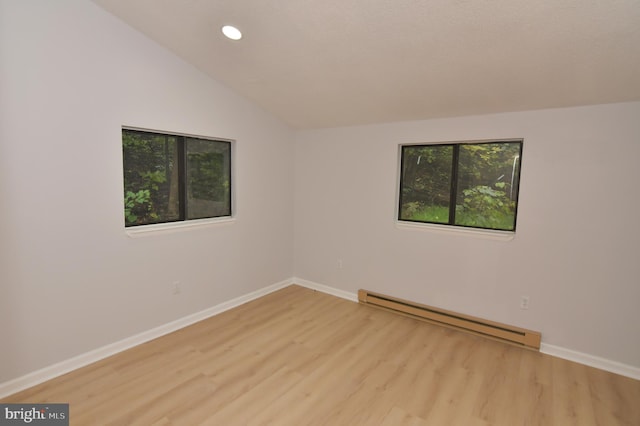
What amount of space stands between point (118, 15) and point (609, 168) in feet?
13.3

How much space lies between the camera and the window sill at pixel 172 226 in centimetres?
288

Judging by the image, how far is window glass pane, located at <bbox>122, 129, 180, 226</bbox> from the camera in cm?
289

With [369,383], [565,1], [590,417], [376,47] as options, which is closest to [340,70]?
[376,47]

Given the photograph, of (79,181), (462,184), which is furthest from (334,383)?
(79,181)

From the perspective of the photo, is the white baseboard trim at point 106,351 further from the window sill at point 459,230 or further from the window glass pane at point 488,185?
the window glass pane at point 488,185

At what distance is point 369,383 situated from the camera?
97.2 inches

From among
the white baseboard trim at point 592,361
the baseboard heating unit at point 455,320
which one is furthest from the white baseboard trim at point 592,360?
the baseboard heating unit at point 455,320

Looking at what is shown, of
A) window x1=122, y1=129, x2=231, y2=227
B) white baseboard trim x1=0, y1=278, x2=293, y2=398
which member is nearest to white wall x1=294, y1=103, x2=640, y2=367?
window x1=122, y1=129, x2=231, y2=227

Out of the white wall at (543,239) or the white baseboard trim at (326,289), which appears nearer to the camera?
the white wall at (543,239)

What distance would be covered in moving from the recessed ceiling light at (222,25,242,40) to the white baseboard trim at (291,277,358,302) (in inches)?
120

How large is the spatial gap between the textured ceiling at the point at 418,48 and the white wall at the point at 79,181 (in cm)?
32

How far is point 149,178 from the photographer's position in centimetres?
304

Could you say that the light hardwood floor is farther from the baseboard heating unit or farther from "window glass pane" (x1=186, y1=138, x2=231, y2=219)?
"window glass pane" (x1=186, y1=138, x2=231, y2=219)

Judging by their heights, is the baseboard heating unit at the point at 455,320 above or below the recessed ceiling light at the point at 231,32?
below
